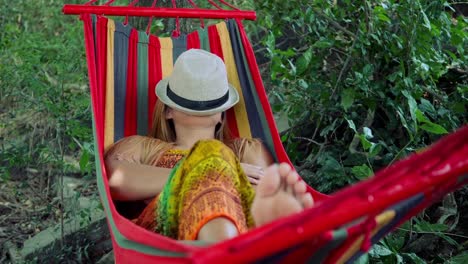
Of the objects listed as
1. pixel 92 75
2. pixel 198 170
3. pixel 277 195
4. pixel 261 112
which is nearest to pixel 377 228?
pixel 277 195

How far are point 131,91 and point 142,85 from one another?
47mm

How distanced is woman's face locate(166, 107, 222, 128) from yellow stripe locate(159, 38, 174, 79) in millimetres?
341

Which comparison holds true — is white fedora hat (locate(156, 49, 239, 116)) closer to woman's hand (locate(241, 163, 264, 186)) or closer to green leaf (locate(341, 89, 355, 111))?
woman's hand (locate(241, 163, 264, 186))

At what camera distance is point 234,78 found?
9.41 ft

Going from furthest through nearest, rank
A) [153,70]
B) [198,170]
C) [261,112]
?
[153,70] → [261,112] → [198,170]

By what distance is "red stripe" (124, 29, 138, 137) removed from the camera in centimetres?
277

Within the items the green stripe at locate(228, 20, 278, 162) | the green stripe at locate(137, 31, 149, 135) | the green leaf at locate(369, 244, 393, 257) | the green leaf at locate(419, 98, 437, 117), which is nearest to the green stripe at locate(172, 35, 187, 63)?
the green stripe at locate(137, 31, 149, 135)

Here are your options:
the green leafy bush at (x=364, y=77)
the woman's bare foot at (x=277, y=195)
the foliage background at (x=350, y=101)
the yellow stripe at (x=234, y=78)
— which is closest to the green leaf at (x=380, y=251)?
the foliage background at (x=350, y=101)

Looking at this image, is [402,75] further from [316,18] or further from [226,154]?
[226,154]

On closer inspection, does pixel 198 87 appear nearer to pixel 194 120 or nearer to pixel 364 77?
pixel 194 120

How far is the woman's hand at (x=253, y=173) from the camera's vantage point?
2.42m

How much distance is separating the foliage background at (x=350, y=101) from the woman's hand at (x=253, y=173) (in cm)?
38

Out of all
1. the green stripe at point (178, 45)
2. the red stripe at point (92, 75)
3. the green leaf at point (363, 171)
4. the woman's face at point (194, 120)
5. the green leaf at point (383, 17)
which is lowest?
the green leaf at point (363, 171)

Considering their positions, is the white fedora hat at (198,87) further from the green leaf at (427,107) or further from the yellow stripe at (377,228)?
the yellow stripe at (377,228)
